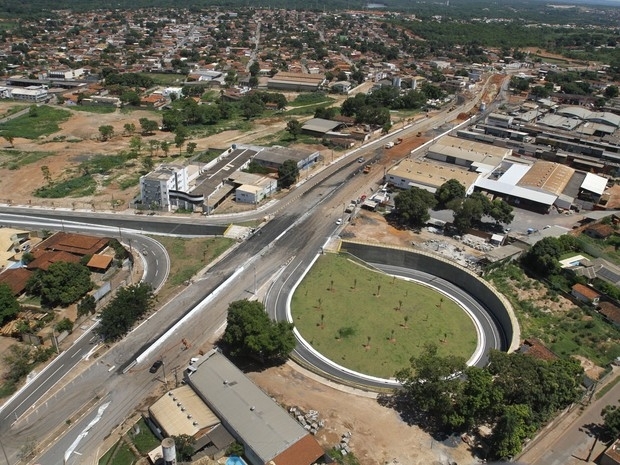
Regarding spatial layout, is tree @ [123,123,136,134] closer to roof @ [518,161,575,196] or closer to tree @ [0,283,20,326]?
tree @ [0,283,20,326]

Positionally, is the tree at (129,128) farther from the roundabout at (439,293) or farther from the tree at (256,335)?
the tree at (256,335)

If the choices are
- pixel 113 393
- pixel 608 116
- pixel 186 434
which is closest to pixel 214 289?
pixel 113 393

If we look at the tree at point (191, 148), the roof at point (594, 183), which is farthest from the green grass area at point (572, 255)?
the tree at point (191, 148)

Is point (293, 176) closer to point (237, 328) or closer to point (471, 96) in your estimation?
point (237, 328)

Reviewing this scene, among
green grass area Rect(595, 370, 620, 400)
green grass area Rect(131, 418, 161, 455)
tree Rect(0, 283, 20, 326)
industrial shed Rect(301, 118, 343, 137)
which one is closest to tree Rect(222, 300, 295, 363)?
green grass area Rect(131, 418, 161, 455)

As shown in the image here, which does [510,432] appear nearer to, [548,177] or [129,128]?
[548,177]

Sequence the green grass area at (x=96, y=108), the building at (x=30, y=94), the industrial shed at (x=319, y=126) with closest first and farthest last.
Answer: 1. the industrial shed at (x=319, y=126)
2. the green grass area at (x=96, y=108)
3. the building at (x=30, y=94)

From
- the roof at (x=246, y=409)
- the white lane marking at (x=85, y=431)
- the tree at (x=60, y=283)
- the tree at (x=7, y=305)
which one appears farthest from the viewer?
the tree at (x=60, y=283)
